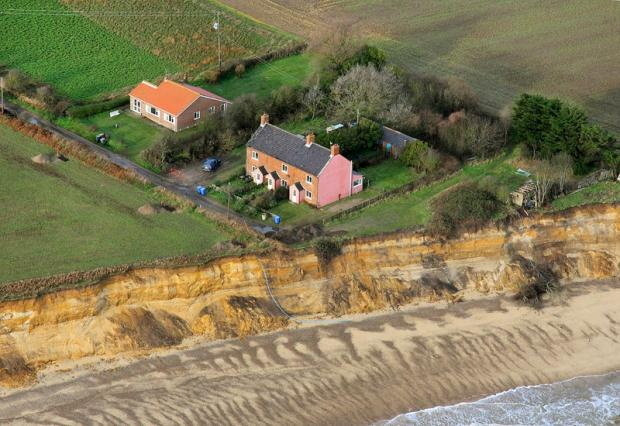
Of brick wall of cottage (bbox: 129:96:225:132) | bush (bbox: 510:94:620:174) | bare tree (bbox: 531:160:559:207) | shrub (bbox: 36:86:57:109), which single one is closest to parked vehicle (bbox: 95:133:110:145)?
brick wall of cottage (bbox: 129:96:225:132)

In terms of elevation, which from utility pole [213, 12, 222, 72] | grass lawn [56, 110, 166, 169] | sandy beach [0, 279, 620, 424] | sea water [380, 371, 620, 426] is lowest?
sea water [380, 371, 620, 426]

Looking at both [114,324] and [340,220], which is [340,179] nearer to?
[340,220]

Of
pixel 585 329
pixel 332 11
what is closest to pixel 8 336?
pixel 585 329

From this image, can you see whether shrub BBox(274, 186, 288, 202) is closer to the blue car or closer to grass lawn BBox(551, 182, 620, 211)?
the blue car

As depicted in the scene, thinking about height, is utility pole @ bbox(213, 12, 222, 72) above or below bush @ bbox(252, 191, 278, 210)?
below

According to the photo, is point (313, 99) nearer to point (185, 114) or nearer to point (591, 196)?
point (185, 114)

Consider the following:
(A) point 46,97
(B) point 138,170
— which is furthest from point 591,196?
(A) point 46,97
